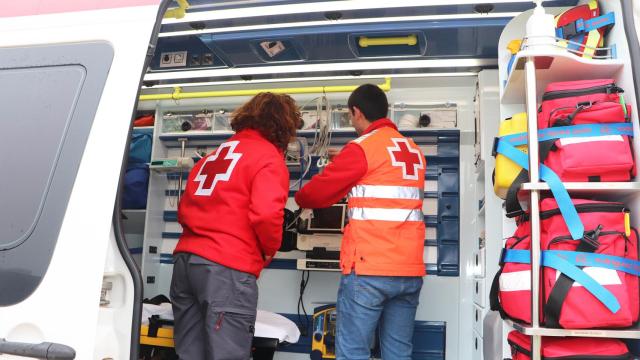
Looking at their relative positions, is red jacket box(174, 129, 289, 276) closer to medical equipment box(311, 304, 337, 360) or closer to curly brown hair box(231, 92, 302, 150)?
curly brown hair box(231, 92, 302, 150)

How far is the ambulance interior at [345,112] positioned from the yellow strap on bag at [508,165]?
229 mm

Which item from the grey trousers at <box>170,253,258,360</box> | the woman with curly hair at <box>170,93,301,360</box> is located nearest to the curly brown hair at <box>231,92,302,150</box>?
the woman with curly hair at <box>170,93,301,360</box>

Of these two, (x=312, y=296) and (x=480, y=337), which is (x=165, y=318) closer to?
(x=312, y=296)

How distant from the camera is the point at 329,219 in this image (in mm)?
4578

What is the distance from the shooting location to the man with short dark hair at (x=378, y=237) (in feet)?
10.9

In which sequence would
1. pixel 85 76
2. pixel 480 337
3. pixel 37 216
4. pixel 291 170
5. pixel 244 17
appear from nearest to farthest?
pixel 37 216 → pixel 85 76 → pixel 244 17 → pixel 480 337 → pixel 291 170

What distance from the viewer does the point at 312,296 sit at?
4.92 metres

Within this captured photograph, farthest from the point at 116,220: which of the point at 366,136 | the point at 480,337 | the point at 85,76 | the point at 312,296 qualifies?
the point at 312,296

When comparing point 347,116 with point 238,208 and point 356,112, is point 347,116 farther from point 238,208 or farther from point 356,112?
point 238,208

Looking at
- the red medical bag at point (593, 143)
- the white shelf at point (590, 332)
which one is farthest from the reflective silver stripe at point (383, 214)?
Answer: the white shelf at point (590, 332)

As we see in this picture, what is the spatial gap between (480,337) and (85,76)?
10.7 feet

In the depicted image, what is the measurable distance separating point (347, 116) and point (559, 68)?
2715mm

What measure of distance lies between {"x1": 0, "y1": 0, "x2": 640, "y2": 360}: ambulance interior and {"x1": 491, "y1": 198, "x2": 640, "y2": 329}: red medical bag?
11 centimetres

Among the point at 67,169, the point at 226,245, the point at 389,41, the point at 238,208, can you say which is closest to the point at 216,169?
the point at 238,208
